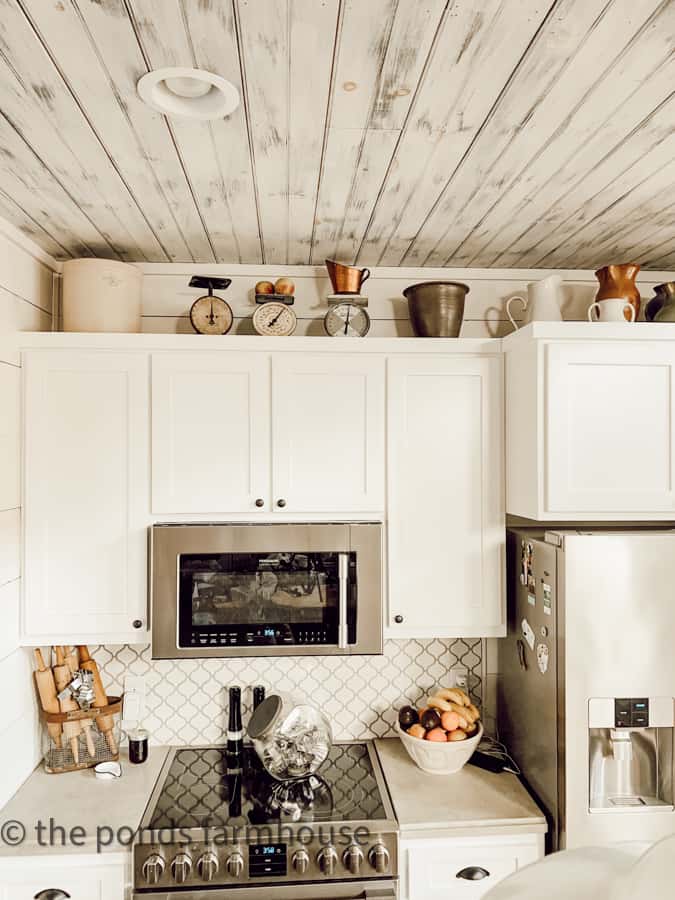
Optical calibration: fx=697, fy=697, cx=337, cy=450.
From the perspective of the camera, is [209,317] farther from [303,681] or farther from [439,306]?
[303,681]

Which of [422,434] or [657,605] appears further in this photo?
[422,434]

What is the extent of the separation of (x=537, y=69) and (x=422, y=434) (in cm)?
125

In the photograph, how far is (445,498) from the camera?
233 cm

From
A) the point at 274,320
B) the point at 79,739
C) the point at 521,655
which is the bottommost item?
the point at 79,739

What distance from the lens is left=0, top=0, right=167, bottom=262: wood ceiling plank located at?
1184 millimetres

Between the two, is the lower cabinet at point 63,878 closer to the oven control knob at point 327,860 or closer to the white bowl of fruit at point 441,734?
the oven control knob at point 327,860

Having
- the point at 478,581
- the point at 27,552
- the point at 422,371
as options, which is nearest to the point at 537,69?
the point at 422,371

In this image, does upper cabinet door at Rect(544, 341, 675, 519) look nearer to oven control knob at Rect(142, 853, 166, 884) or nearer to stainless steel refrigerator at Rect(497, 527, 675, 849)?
stainless steel refrigerator at Rect(497, 527, 675, 849)

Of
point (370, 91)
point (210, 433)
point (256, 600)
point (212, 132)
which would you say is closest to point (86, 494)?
point (210, 433)

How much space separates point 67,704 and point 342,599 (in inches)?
39.9

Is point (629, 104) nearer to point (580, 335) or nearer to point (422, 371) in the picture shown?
point (580, 335)

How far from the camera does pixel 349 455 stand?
230 cm

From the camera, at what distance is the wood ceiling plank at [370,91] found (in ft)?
3.63

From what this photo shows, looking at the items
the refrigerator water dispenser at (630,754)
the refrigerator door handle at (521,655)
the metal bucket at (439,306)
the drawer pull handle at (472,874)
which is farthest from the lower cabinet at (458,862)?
the metal bucket at (439,306)
